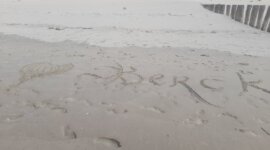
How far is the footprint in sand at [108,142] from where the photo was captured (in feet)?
6.92

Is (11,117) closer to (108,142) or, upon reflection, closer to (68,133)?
(68,133)

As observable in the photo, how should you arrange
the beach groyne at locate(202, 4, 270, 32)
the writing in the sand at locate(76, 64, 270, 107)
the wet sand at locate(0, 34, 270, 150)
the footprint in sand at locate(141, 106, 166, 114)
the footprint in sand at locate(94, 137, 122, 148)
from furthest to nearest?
the beach groyne at locate(202, 4, 270, 32)
the writing in the sand at locate(76, 64, 270, 107)
the footprint in sand at locate(141, 106, 166, 114)
the wet sand at locate(0, 34, 270, 150)
the footprint in sand at locate(94, 137, 122, 148)

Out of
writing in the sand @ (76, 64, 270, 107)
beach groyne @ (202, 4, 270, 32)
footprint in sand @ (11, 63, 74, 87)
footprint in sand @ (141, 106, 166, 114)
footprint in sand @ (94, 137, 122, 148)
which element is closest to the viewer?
footprint in sand @ (94, 137, 122, 148)

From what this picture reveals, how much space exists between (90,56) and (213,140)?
2.86 metres

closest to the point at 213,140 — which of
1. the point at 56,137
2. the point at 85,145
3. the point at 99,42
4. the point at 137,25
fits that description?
the point at 85,145

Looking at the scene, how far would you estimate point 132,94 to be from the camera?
312cm

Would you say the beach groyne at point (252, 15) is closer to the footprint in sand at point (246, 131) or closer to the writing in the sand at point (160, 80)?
the writing in the sand at point (160, 80)

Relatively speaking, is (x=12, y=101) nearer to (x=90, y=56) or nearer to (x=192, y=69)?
(x=90, y=56)

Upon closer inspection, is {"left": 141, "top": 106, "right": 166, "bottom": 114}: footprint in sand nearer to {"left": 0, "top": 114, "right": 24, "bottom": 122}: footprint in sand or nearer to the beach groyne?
{"left": 0, "top": 114, "right": 24, "bottom": 122}: footprint in sand

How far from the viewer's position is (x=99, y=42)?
5844 mm

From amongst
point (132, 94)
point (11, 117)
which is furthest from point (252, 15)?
point (11, 117)

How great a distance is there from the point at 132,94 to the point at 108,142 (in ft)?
3.39

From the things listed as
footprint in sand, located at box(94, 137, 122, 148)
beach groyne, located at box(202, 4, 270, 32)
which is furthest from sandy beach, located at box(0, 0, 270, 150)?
beach groyne, located at box(202, 4, 270, 32)

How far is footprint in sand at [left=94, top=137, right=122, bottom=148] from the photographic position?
2110 mm
